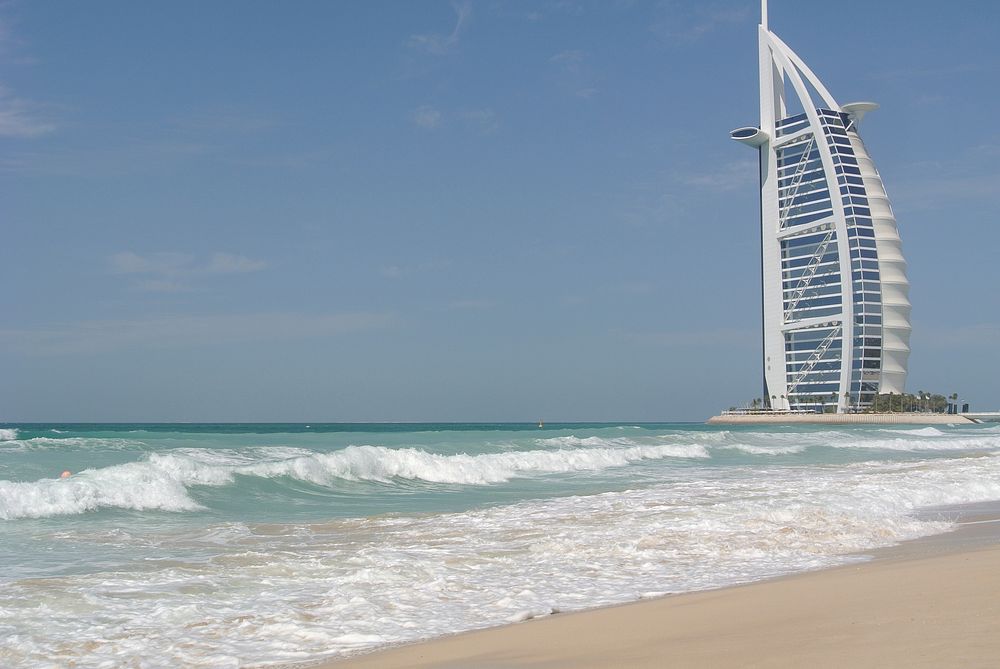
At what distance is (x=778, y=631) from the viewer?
4.45m

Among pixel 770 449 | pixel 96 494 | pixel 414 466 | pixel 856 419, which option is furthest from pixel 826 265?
pixel 96 494

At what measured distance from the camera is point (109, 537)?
974 cm

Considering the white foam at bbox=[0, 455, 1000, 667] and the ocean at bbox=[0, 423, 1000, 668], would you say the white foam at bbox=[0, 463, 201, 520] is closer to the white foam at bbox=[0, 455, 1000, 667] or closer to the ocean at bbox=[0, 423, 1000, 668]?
the ocean at bbox=[0, 423, 1000, 668]

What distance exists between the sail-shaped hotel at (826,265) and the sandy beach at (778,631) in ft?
240

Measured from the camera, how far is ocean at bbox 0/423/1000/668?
545cm

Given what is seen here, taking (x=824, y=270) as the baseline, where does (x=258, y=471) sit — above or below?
below

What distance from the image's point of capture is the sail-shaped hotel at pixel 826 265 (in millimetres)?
74438

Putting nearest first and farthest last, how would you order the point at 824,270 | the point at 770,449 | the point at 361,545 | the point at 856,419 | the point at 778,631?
the point at 778,631 < the point at 361,545 < the point at 770,449 < the point at 856,419 < the point at 824,270

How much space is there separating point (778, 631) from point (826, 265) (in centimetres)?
7751

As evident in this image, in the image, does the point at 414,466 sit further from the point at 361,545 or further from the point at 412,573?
the point at 412,573

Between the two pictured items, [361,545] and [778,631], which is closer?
[778,631]

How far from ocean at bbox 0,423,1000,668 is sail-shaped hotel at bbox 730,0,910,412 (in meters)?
59.3

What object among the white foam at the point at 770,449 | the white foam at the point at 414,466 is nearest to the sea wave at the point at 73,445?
the white foam at the point at 414,466

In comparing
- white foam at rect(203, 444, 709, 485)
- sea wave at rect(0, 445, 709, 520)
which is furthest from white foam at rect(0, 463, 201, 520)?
white foam at rect(203, 444, 709, 485)
